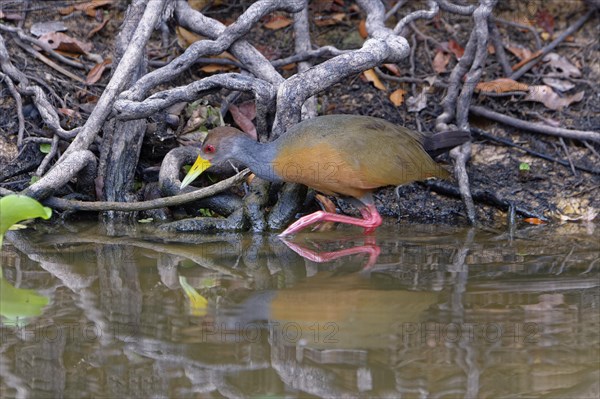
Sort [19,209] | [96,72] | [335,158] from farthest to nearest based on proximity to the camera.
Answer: [96,72]
[335,158]
[19,209]

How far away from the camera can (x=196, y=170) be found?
6.34 metres

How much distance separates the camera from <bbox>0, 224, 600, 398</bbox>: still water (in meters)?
3.59

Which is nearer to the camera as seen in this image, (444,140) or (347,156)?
(347,156)

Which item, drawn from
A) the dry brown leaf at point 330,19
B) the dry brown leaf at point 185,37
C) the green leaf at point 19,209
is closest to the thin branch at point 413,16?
the dry brown leaf at point 330,19

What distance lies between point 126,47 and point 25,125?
1.05 meters

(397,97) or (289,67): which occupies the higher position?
(289,67)

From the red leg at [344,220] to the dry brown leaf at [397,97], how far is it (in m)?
1.60

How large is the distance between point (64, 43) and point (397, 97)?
3016 mm

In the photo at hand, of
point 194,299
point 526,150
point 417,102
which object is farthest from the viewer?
point 417,102

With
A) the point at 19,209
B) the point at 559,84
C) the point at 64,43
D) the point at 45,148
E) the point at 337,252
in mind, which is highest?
the point at 64,43

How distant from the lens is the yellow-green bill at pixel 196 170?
632 centimetres

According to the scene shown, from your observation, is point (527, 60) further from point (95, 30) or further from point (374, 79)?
point (95, 30)

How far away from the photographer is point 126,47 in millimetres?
6934

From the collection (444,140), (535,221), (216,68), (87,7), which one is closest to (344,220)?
(444,140)
